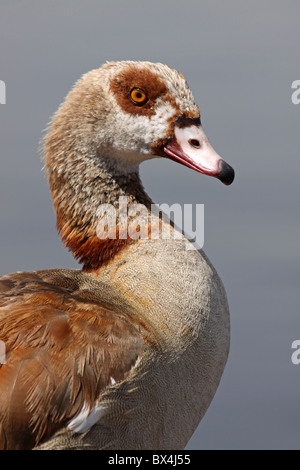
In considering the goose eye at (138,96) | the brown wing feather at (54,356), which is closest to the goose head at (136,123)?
the goose eye at (138,96)

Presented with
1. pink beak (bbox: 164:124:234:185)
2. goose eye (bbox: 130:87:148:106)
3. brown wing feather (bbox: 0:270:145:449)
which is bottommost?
brown wing feather (bbox: 0:270:145:449)

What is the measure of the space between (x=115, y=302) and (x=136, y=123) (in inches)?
35.9

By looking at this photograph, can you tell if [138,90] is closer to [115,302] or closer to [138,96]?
[138,96]

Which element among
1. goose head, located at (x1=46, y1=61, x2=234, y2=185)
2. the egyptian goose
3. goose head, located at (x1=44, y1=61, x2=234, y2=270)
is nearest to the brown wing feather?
the egyptian goose

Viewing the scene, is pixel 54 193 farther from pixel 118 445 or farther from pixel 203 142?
pixel 118 445

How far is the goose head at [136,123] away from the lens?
14.8 feet

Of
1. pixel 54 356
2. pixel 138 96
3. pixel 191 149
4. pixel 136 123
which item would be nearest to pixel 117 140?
pixel 136 123

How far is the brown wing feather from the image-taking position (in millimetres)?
A: 3814

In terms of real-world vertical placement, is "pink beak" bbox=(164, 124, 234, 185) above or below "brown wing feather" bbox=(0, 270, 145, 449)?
above

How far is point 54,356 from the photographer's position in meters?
3.90

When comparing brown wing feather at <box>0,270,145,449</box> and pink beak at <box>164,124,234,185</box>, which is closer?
brown wing feather at <box>0,270,145,449</box>

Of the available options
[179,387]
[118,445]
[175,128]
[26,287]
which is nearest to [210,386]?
[179,387]

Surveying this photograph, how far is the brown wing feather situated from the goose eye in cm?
101

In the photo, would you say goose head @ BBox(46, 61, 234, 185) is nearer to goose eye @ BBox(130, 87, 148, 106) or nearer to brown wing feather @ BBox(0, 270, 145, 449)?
goose eye @ BBox(130, 87, 148, 106)
